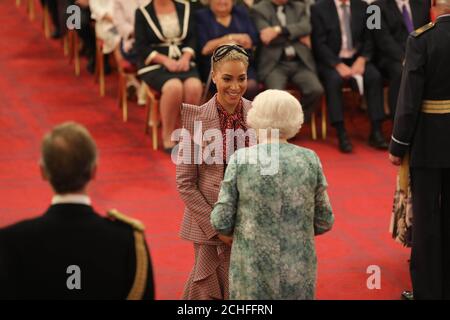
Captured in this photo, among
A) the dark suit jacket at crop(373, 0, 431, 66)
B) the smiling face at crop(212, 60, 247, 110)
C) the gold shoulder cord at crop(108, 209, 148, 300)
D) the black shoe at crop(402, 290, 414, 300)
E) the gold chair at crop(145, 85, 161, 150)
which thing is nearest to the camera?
the gold shoulder cord at crop(108, 209, 148, 300)

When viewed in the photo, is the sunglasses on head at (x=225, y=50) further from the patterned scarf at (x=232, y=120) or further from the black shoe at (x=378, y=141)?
the black shoe at (x=378, y=141)

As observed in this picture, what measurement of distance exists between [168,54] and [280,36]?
43.4 inches

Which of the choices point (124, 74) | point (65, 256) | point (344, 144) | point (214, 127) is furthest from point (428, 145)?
point (124, 74)

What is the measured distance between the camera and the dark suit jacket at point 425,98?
4.90m

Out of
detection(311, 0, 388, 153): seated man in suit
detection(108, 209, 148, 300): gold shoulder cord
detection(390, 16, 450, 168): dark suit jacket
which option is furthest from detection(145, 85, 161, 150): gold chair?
detection(108, 209, 148, 300): gold shoulder cord

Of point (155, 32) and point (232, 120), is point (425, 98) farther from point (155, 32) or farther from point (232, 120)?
point (155, 32)

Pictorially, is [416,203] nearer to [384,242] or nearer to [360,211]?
[384,242]

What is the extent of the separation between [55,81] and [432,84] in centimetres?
568

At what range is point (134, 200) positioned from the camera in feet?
22.9

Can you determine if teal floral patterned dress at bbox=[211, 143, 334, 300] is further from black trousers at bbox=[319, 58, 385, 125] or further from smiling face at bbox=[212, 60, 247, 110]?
black trousers at bbox=[319, 58, 385, 125]

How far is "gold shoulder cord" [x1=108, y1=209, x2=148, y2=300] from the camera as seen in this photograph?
10.2 feet

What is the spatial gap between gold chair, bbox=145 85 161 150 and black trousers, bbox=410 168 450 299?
3446mm

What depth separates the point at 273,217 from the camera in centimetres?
376

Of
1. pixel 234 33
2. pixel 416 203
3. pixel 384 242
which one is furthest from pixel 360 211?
pixel 234 33
